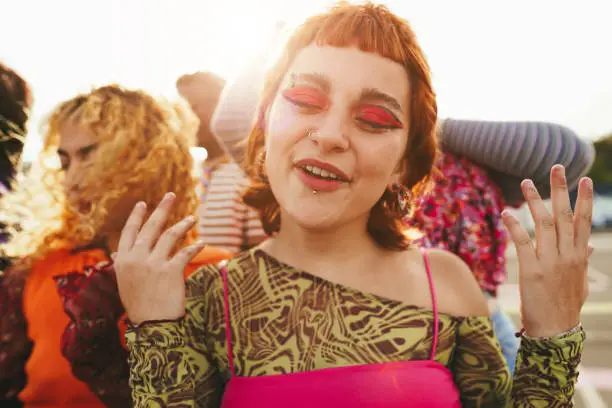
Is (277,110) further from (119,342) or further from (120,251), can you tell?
(119,342)

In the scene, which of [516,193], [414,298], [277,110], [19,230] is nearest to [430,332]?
[414,298]

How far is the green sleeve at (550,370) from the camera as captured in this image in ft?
3.44

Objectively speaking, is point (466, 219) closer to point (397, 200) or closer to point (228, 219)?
point (397, 200)

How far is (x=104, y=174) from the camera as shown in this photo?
5.03 feet

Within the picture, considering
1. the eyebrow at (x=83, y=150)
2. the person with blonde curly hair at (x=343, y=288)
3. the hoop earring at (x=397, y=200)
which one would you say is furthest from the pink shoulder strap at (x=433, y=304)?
the eyebrow at (x=83, y=150)

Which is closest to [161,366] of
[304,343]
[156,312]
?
[156,312]

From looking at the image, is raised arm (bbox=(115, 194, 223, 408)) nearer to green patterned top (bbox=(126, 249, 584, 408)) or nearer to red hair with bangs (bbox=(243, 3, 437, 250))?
green patterned top (bbox=(126, 249, 584, 408))

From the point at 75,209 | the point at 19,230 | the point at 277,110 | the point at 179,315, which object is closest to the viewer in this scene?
the point at 179,315

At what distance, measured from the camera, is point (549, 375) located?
1054 millimetres

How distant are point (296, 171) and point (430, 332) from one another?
0.43 meters

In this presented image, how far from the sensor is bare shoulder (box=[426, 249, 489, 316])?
119 cm

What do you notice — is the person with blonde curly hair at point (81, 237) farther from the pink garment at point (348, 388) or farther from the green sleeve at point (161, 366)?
the pink garment at point (348, 388)

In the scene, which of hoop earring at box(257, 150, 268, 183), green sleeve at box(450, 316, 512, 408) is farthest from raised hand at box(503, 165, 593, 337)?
hoop earring at box(257, 150, 268, 183)

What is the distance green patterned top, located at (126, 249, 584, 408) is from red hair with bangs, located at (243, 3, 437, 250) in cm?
19
